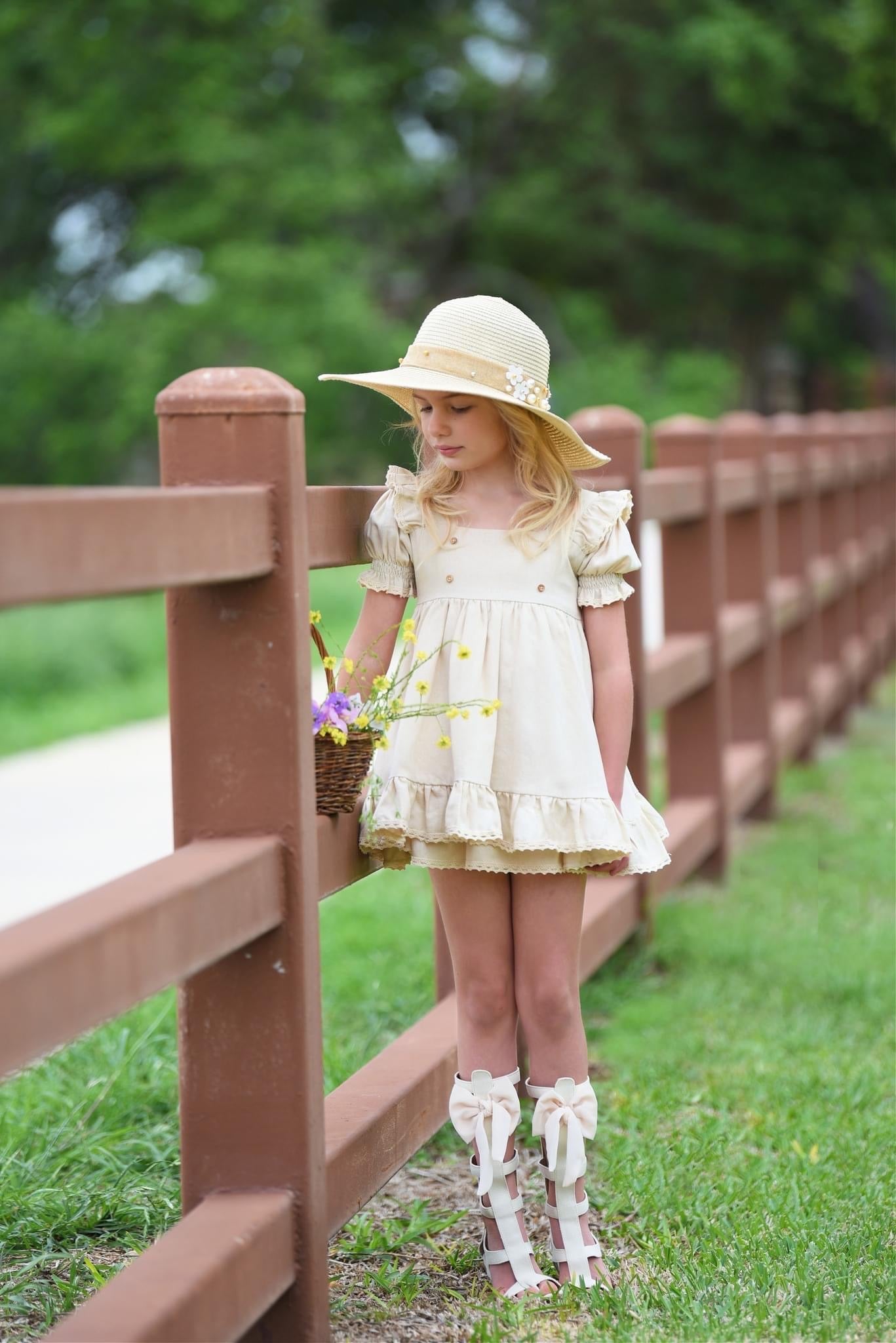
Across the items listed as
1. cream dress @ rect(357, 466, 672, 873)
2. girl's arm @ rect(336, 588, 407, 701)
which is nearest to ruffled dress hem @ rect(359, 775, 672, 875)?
cream dress @ rect(357, 466, 672, 873)

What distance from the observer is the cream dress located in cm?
239

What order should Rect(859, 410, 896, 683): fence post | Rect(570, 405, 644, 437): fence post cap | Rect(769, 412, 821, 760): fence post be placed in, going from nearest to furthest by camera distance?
Rect(570, 405, 644, 437): fence post cap
Rect(769, 412, 821, 760): fence post
Rect(859, 410, 896, 683): fence post

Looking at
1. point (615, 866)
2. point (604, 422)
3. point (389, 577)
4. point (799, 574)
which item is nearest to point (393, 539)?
point (389, 577)

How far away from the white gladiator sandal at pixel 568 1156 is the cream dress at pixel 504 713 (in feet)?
1.21

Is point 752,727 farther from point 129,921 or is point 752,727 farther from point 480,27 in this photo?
point 480,27

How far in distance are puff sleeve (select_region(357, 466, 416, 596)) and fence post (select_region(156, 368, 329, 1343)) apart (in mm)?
408

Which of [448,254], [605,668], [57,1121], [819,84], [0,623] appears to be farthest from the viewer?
[448,254]

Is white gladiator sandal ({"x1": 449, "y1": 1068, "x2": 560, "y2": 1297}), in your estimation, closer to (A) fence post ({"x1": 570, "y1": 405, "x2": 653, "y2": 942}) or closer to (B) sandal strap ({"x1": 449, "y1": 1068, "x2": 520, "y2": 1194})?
(B) sandal strap ({"x1": 449, "y1": 1068, "x2": 520, "y2": 1194})

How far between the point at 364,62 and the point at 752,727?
72.4 feet

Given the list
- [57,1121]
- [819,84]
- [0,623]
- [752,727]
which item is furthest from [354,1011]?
[819,84]

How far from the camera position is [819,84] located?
25.0 m

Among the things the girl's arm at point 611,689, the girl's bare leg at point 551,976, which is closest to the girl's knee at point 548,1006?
the girl's bare leg at point 551,976

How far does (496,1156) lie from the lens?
8.19 ft

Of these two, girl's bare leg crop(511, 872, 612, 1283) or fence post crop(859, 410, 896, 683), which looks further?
fence post crop(859, 410, 896, 683)
